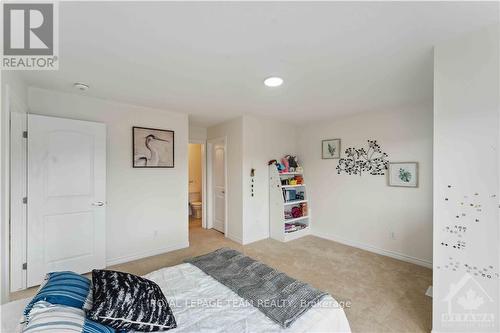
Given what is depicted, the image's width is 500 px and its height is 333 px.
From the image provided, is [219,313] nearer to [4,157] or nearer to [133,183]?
[4,157]

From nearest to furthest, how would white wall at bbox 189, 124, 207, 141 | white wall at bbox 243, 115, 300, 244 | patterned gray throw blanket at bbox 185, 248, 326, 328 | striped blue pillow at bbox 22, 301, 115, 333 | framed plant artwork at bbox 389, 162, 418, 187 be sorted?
striped blue pillow at bbox 22, 301, 115, 333, patterned gray throw blanket at bbox 185, 248, 326, 328, framed plant artwork at bbox 389, 162, 418, 187, white wall at bbox 243, 115, 300, 244, white wall at bbox 189, 124, 207, 141

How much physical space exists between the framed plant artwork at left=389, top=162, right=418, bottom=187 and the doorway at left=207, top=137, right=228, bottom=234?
291cm

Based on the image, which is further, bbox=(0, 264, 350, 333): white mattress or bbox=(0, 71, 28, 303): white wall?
bbox=(0, 71, 28, 303): white wall

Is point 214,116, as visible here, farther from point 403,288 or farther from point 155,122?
point 403,288

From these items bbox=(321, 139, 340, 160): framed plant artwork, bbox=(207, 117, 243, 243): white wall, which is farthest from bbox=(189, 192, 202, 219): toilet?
bbox=(321, 139, 340, 160): framed plant artwork

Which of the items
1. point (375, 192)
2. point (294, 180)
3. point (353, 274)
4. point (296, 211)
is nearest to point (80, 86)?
Result: point (294, 180)

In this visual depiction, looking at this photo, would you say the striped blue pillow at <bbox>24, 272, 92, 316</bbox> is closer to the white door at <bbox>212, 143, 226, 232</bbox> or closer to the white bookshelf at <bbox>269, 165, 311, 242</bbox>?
the white bookshelf at <bbox>269, 165, 311, 242</bbox>

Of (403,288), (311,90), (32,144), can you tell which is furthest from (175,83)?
(403,288)

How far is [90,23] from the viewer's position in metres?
1.48

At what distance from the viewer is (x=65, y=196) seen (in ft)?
9.09

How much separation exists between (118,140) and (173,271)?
7.34 feet

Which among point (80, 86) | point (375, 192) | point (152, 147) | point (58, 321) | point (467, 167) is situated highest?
point (80, 86)

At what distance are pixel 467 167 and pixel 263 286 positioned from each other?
1.67 meters

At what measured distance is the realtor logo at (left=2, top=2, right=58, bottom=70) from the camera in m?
1.37
